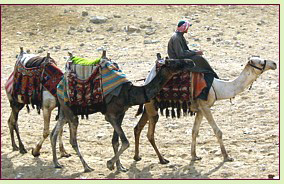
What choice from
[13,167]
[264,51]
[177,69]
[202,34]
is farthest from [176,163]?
[202,34]

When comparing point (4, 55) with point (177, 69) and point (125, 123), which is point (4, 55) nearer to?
point (125, 123)

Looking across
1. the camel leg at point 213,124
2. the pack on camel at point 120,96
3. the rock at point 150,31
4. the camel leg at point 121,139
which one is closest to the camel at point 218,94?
the camel leg at point 213,124

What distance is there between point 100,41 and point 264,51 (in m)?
5.57

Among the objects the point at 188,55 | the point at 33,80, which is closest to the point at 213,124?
the point at 188,55

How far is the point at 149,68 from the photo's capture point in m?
18.5

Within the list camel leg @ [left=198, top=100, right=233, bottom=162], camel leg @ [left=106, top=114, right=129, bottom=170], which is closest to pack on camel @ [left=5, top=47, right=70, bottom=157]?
camel leg @ [left=106, top=114, right=129, bottom=170]

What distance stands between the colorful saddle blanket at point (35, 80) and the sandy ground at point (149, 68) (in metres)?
1.12

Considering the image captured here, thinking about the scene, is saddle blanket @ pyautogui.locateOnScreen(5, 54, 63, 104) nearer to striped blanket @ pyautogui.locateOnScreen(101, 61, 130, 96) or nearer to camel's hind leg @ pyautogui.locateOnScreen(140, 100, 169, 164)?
striped blanket @ pyautogui.locateOnScreen(101, 61, 130, 96)

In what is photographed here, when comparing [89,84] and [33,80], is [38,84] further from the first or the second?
[89,84]

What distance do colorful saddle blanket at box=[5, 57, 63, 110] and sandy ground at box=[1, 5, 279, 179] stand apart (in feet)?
3.67

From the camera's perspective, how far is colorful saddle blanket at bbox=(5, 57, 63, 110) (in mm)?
12484

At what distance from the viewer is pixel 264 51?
20.6 meters

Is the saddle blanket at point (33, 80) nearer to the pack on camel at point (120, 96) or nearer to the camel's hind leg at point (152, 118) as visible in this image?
the pack on camel at point (120, 96)

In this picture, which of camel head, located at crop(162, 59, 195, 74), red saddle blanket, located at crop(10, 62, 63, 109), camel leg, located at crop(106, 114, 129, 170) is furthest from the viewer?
red saddle blanket, located at crop(10, 62, 63, 109)
